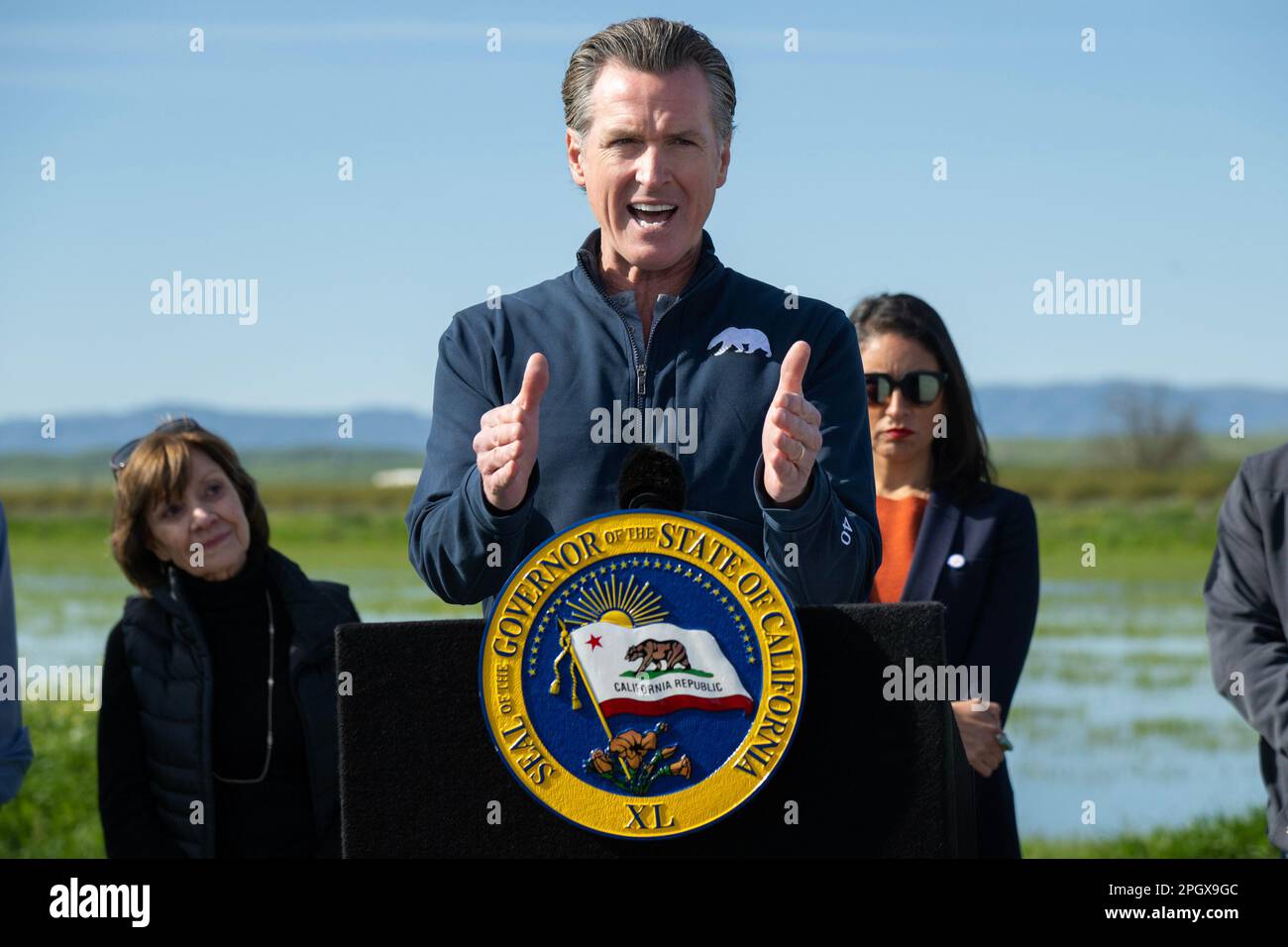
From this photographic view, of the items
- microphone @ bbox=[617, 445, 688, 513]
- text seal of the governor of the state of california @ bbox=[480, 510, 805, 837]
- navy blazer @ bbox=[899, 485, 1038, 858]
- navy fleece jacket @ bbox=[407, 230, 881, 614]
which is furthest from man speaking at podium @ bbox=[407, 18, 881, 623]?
navy blazer @ bbox=[899, 485, 1038, 858]

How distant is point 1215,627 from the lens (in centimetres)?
375

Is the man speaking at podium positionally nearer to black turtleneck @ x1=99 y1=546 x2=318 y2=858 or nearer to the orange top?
black turtleneck @ x1=99 y1=546 x2=318 y2=858

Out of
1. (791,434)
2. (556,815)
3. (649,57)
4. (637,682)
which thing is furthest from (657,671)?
(649,57)

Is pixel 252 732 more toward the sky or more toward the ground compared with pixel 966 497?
more toward the ground

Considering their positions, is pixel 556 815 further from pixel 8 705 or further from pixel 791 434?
pixel 8 705

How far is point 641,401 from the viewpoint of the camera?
8.86ft

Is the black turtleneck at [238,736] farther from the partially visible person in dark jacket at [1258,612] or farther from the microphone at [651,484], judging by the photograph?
the partially visible person in dark jacket at [1258,612]

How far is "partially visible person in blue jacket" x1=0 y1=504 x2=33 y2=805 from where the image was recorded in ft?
11.3

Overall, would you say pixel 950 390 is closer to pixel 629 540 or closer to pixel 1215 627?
pixel 1215 627

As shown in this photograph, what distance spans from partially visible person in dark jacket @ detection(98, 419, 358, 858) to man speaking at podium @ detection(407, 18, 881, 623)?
1.27 m

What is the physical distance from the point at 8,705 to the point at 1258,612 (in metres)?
2.89

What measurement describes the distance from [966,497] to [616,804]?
2523 mm

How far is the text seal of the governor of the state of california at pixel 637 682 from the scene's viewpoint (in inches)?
80.0
